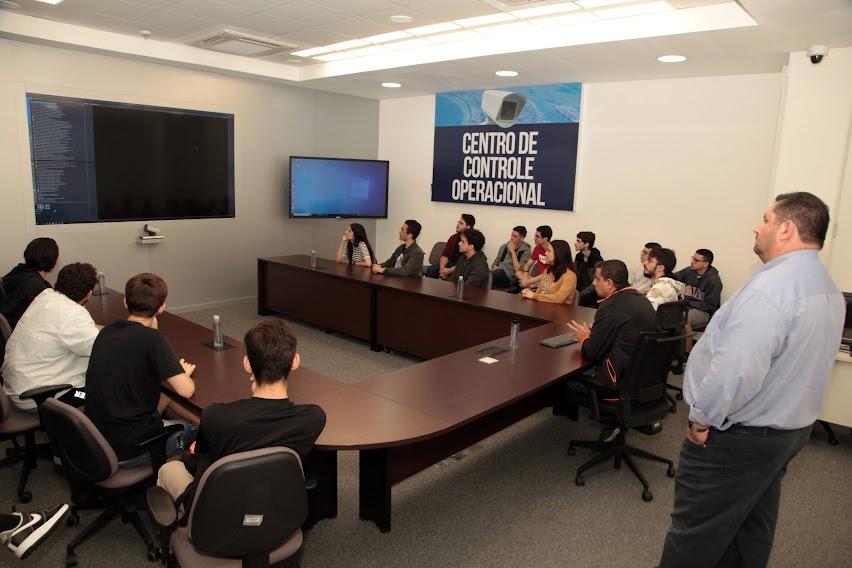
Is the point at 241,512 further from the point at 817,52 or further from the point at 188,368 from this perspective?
the point at 817,52

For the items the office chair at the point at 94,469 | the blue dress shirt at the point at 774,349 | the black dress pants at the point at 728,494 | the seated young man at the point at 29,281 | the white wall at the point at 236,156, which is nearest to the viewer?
the blue dress shirt at the point at 774,349

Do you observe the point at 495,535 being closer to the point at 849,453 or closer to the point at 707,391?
the point at 707,391

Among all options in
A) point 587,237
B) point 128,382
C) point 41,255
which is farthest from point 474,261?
point 128,382

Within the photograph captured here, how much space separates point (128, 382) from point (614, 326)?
246 centimetres

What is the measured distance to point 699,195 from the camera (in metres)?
6.03

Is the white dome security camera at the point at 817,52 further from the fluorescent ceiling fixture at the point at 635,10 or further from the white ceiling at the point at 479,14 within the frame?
the fluorescent ceiling fixture at the point at 635,10

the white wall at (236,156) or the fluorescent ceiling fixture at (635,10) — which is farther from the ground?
the fluorescent ceiling fixture at (635,10)

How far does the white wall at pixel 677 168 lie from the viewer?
5.69m

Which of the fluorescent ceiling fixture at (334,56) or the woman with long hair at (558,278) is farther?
the fluorescent ceiling fixture at (334,56)

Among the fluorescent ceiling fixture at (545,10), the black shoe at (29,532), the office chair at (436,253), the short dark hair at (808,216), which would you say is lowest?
the black shoe at (29,532)

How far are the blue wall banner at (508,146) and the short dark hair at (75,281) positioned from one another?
5.23 m

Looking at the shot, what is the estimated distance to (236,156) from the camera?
730 cm

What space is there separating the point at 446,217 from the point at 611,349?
5122 mm

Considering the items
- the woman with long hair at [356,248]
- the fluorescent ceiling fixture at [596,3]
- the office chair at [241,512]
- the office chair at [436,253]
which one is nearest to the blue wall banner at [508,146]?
the office chair at [436,253]
